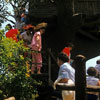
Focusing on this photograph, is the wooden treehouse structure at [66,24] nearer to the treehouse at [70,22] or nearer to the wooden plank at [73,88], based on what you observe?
the treehouse at [70,22]

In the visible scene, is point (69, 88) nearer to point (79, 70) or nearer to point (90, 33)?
point (79, 70)

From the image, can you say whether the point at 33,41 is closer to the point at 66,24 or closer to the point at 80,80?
the point at 66,24

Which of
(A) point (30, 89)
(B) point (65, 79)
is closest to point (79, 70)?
(B) point (65, 79)

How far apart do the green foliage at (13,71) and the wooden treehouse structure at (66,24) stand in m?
2.15

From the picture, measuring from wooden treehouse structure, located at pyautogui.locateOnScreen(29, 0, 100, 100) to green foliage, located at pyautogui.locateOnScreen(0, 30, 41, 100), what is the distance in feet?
7.05

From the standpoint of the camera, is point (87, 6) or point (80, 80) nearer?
point (80, 80)

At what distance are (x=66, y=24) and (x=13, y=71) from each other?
383 centimetres

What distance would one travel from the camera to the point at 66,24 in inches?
420

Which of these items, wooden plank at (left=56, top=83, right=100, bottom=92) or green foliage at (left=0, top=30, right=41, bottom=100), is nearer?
wooden plank at (left=56, top=83, right=100, bottom=92)

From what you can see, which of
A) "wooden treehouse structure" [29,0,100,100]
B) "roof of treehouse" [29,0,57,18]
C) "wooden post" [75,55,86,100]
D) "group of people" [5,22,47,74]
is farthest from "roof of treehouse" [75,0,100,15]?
"wooden post" [75,55,86,100]

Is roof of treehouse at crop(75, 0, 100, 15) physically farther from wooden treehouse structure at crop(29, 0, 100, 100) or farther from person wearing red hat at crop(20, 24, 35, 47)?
person wearing red hat at crop(20, 24, 35, 47)

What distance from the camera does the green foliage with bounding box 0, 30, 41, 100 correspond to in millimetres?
7141

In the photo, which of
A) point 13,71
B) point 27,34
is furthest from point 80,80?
point 27,34

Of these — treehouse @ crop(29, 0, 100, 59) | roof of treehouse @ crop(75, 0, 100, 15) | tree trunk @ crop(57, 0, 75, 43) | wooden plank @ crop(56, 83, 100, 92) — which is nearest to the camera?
wooden plank @ crop(56, 83, 100, 92)
